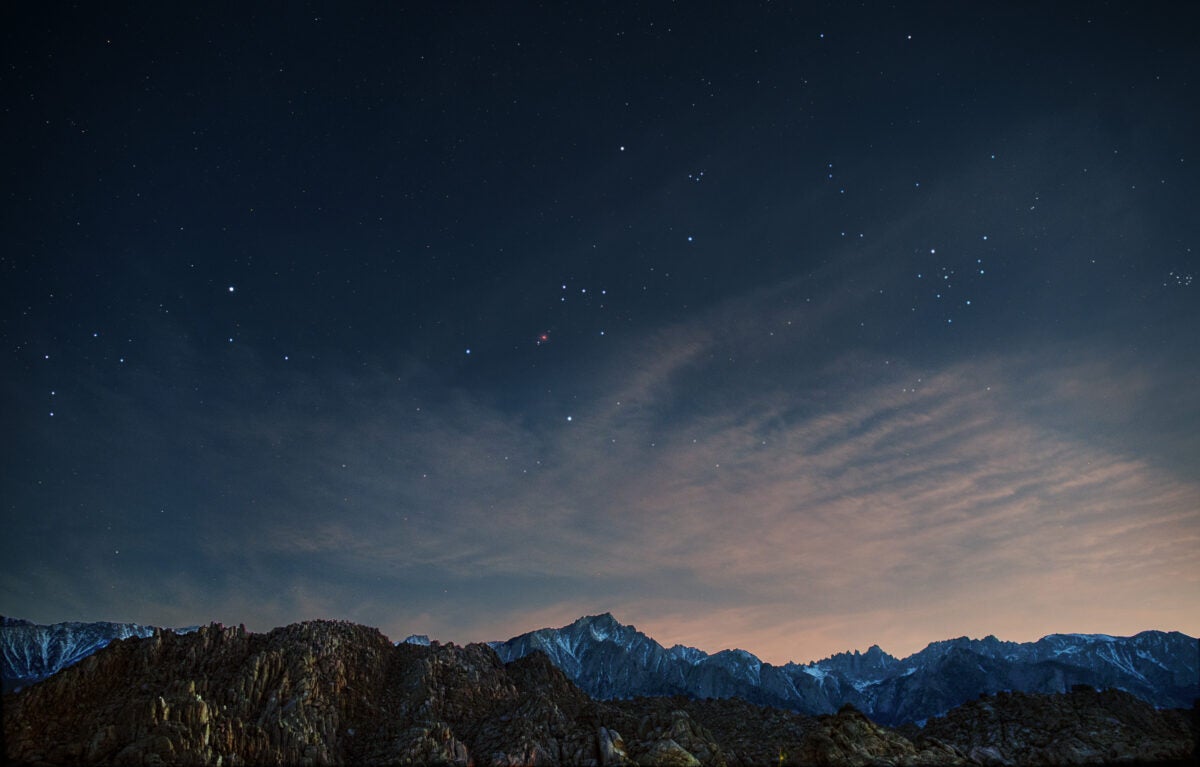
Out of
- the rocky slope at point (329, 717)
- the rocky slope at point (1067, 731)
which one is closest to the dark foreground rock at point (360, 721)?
the rocky slope at point (329, 717)

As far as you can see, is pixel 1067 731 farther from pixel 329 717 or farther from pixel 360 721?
pixel 329 717

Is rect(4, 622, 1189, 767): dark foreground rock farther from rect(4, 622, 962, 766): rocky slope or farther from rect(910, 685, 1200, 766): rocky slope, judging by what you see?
rect(910, 685, 1200, 766): rocky slope

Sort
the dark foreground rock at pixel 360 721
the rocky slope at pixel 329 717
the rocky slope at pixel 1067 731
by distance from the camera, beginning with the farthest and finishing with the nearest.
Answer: the rocky slope at pixel 1067 731 < the dark foreground rock at pixel 360 721 < the rocky slope at pixel 329 717

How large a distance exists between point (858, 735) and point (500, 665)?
6005 centimetres

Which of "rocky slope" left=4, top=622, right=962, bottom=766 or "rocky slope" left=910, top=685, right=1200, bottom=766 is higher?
"rocky slope" left=4, top=622, right=962, bottom=766

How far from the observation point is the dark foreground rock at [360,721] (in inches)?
2384

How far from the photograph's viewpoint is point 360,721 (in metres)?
78.6

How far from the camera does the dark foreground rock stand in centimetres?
6056

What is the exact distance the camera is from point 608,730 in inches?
3206

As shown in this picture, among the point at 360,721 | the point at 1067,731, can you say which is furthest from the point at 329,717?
the point at 1067,731

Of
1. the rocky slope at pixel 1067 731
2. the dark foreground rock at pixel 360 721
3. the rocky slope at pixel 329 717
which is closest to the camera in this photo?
the rocky slope at pixel 329 717

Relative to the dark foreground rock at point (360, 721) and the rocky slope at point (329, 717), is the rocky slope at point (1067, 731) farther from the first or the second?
the rocky slope at point (329, 717)

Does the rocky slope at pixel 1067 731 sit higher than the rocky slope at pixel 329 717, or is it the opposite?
the rocky slope at pixel 329 717

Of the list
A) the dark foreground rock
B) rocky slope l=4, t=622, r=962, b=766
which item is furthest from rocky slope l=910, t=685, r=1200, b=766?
rocky slope l=4, t=622, r=962, b=766
